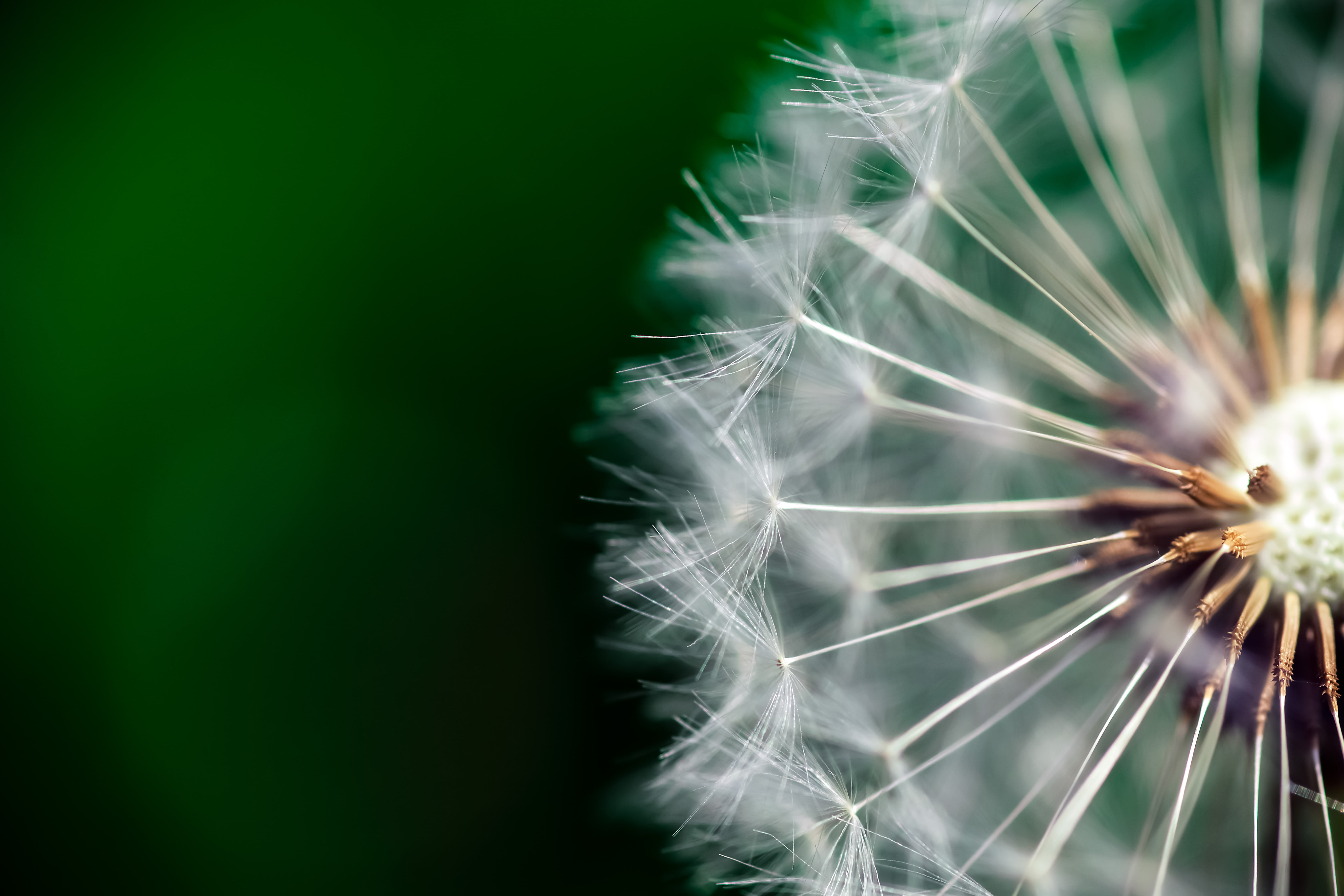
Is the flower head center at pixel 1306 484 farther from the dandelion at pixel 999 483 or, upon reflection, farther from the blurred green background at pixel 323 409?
the blurred green background at pixel 323 409

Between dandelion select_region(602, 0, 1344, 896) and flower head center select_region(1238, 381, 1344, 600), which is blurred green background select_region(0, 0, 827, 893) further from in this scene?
flower head center select_region(1238, 381, 1344, 600)

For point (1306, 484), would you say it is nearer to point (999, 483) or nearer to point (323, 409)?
point (999, 483)

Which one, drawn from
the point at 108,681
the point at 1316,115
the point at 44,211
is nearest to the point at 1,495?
the point at 108,681

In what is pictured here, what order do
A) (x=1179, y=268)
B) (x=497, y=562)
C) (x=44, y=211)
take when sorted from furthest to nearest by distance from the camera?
(x=497, y=562) < (x=44, y=211) < (x=1179, y=268)

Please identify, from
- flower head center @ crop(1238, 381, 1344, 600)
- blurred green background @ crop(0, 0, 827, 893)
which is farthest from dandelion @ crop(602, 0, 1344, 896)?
blurred green background @ crop(0, 0, 827, 893)

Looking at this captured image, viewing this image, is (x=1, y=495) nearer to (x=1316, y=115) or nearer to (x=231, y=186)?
(x=231, y=186)

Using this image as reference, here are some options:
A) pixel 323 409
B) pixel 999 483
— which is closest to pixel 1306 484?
pixel 999 483

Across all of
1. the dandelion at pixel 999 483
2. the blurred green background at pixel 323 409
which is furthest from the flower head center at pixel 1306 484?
the blurred green background at pixel 323 409
